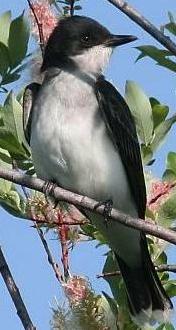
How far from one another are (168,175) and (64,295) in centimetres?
86

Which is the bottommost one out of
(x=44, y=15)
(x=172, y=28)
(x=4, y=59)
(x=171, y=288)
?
(x=171, y=288)

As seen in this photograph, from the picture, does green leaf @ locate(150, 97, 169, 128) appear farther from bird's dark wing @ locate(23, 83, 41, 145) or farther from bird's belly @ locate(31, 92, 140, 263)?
bird's dark wing @ locate(23, 83, 41, 145)

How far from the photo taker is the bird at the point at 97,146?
420cm

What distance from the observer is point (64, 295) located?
2.87 metres

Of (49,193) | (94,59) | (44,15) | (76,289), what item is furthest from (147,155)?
(94,59)

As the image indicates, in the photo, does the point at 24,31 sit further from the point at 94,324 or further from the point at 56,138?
the point at 94,324

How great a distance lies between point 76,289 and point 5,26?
1.36m

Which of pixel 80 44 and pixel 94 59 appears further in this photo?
pixel 80 44

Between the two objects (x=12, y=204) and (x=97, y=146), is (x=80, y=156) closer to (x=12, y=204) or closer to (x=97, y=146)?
(x=97, y=146)

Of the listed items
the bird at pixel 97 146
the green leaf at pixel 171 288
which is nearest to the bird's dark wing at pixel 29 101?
the bird at pixel 97 146

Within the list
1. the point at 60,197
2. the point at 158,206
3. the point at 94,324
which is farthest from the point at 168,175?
the point at 94,324

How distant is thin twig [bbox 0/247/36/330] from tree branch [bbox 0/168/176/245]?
375 mm

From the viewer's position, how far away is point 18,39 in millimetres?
3676

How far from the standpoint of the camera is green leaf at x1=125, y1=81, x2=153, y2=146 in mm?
3551
